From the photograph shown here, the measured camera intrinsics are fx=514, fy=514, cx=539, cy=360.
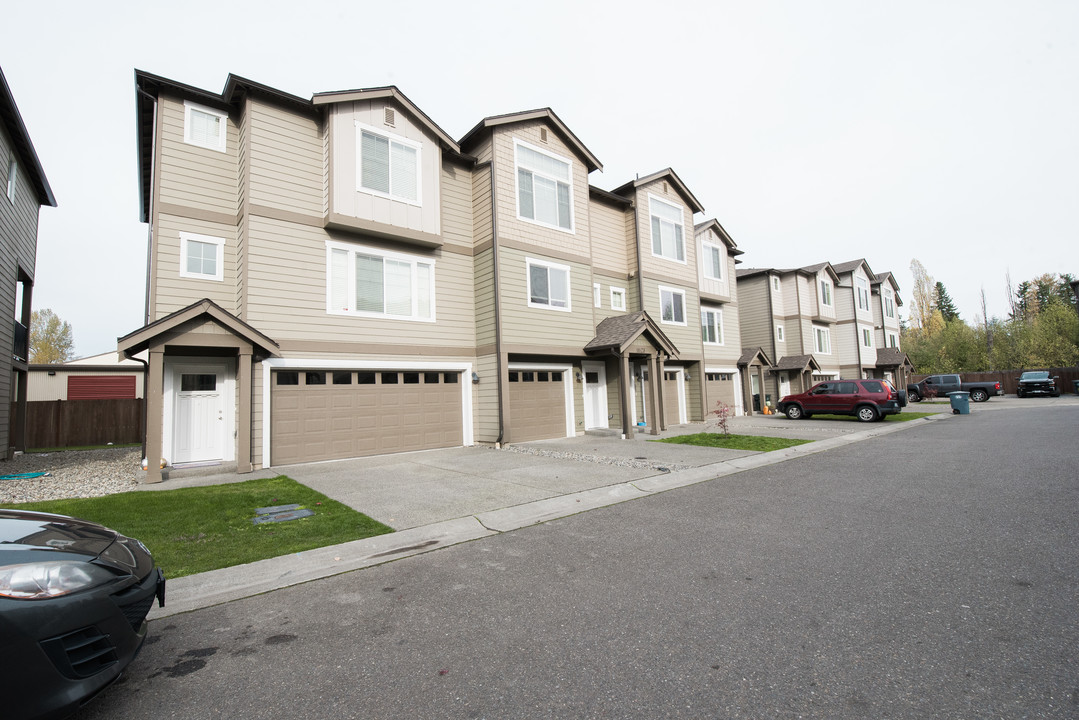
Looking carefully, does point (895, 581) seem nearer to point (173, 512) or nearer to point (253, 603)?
point (253, 603)

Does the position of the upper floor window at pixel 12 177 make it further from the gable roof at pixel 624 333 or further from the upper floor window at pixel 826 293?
the upper floor window at pixel 826 293

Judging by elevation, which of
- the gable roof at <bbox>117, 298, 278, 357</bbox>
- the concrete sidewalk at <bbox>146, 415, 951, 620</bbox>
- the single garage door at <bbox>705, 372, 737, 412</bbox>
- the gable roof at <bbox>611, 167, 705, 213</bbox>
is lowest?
the concrete sidewalk at <bbox>146, 415, 951, 620</bbox>

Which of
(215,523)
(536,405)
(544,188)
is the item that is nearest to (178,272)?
(215,523)

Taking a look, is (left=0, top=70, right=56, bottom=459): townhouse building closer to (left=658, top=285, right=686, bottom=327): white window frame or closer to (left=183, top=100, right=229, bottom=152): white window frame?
(left=183, top=100, right=229, bottom=152): white window frame

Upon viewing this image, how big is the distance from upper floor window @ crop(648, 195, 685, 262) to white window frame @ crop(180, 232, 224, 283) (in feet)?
49.4

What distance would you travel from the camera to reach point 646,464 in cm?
1096

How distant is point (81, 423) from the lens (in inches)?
822

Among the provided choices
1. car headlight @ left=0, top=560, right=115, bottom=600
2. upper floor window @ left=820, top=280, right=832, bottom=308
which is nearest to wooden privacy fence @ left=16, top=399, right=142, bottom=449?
car headlight @ left=0, top=560, right=115, bottom=600

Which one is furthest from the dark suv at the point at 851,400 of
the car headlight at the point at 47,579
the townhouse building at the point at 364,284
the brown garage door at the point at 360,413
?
the car headlight at the point at 47,579

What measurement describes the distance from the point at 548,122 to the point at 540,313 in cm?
634

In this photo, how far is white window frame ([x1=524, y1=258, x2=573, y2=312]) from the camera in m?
15.6

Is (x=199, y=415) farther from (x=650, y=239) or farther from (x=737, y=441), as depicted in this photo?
(x=650, y=239)

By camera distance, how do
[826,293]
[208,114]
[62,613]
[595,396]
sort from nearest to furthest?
[62,613] → [208,114] → [595,396] → [826,293]

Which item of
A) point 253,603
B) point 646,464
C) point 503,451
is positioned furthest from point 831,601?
point 503,451
